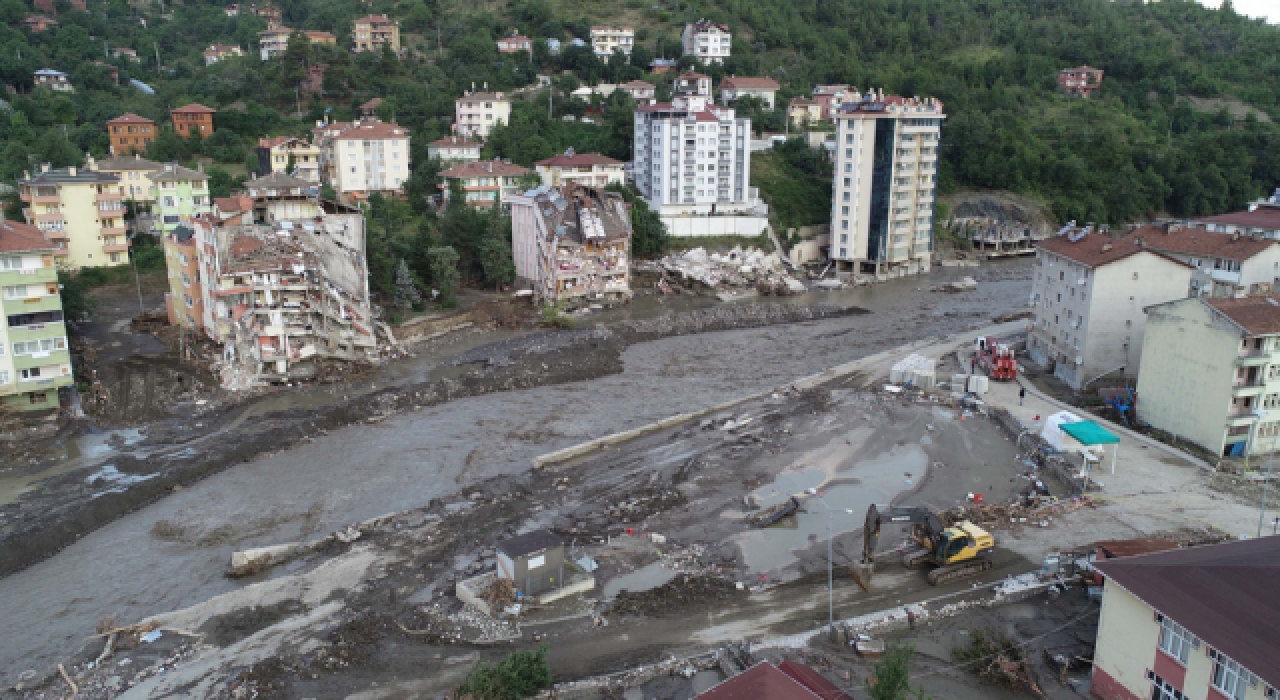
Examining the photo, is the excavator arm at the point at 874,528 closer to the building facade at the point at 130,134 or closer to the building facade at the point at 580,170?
the building facade at the point at 580,170

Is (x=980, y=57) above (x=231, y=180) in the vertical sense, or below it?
above

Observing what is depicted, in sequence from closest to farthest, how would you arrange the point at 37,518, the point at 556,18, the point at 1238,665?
1. the point at 1238,665
2. the point at 37,518
3. the point at 556,18

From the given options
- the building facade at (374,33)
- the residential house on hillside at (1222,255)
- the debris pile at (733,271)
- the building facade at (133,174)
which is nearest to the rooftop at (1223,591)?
the residential house on hillside at (1222,255)

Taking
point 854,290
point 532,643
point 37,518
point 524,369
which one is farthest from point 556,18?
point 532,643

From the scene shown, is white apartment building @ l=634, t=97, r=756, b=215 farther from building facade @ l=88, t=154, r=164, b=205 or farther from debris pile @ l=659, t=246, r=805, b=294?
building facade @ l=88, t=154, r=164, b=205

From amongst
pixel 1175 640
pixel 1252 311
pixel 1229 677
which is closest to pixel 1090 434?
pixel 1252 311

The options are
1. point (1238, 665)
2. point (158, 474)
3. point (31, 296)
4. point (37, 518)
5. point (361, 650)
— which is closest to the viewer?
point (1238, 665)

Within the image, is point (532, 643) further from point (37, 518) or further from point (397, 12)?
point (397, 12)

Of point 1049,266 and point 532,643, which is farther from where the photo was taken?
point 1049,266
